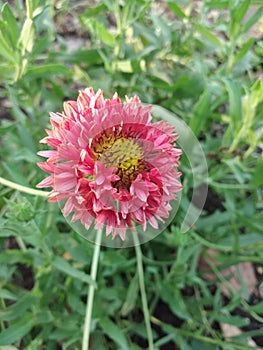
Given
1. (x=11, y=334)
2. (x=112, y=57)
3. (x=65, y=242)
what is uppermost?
(x=112, y=57)

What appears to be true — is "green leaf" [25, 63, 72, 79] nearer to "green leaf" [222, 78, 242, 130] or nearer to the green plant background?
the green plant background

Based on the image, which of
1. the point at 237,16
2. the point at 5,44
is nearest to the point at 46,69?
the point at 5,44

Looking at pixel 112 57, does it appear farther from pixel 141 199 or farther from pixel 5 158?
pixel 141 199

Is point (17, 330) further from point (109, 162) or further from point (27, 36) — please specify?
point (27, 36)

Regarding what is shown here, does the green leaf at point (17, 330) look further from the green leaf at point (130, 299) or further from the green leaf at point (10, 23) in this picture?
the green leaf at point (10, 23)

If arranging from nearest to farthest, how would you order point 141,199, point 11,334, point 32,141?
point 141,199, point 11,334, point 32,141

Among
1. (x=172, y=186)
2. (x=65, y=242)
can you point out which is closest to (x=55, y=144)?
(x=172, y=186)

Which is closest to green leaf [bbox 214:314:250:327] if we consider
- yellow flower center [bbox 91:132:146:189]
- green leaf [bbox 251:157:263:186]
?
green leaf [bbox 251:157:263:186]
